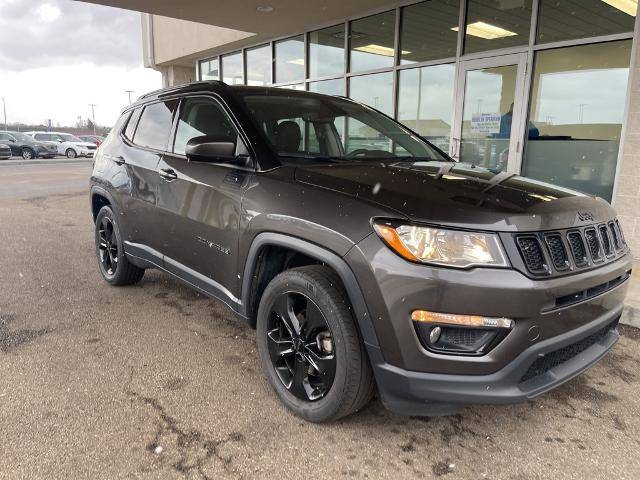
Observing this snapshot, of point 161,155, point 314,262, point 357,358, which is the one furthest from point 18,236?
point 357,358

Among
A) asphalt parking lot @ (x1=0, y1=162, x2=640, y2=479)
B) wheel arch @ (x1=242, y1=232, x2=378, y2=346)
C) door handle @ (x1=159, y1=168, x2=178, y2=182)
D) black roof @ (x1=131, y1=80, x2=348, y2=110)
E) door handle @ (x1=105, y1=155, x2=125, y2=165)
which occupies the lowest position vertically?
asphalt parking lot @ (x1=0, y1=162, x2=640, y2=479)

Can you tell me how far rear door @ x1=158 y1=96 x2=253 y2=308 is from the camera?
9.51 ft

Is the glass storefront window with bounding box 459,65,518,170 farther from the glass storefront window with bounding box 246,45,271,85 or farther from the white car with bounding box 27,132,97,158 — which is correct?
the white car with bounding box 27,132,97,158

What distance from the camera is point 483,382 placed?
2002mm

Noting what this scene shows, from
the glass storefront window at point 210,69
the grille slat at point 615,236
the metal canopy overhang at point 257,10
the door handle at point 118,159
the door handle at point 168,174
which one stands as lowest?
the grille slat at point 615,236

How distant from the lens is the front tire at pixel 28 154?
29344 mm

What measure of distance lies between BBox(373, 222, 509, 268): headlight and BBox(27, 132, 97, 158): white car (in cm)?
3422

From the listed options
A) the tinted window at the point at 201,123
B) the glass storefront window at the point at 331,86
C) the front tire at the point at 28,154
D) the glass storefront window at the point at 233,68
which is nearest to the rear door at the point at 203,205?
the tinted window at the point at 201,123

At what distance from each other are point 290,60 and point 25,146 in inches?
960

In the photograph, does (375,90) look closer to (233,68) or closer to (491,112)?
(491,112)

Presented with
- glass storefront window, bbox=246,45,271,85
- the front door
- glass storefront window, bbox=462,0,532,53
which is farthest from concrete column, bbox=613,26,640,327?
glass storefront window, bbox=246,45,271,85

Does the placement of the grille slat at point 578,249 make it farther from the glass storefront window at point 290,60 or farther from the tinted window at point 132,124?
the glass storefront window at point 290,60

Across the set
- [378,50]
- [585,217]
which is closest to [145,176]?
[585,217]

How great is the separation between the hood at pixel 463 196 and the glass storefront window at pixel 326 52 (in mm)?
7984
